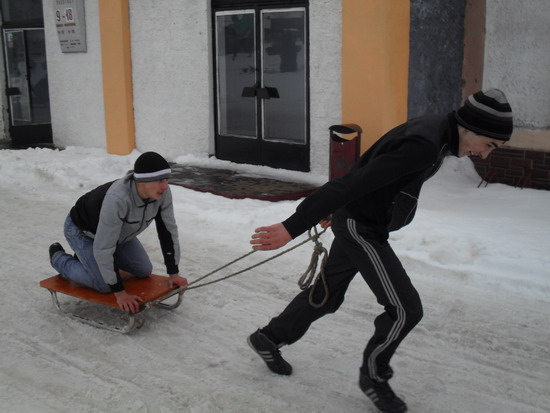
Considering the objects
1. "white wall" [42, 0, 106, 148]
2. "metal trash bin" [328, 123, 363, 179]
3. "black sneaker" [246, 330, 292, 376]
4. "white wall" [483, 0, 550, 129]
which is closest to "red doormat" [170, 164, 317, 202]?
"metal trash bin" [328, 123, 363, 179]

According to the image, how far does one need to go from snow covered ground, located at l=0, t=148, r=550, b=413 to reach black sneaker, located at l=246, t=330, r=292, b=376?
0.05m

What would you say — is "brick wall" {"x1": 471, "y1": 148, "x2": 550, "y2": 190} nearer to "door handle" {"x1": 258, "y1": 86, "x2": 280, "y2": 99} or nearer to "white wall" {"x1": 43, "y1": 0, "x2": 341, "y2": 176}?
"white wall" {"x1": 43, "y1": 0, "x2": 341, "y2": 176}

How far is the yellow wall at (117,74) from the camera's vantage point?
441 inches

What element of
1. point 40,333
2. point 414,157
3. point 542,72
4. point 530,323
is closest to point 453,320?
point 530,323

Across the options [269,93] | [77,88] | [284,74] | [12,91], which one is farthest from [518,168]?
[12,91]

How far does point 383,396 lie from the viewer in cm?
369

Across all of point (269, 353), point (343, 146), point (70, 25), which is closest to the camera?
point (269, 353)

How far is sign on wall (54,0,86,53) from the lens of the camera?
11758 mm

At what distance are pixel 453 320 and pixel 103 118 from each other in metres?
8.43

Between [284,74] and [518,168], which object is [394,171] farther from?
[284,74]

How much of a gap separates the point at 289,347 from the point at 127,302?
3.47ft

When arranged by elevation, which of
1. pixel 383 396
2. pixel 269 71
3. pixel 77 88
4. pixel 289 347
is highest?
pixel 269 71

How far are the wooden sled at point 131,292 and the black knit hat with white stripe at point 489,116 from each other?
7.81 ft

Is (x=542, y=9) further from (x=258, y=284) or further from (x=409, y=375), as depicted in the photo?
(x=409, y=375)
